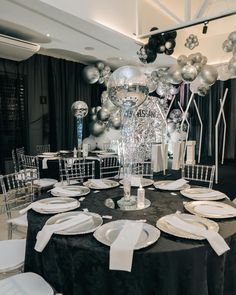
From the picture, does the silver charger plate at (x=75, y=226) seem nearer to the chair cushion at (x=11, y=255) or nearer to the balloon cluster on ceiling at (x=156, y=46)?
the chair cushion at (x=11, y=255)

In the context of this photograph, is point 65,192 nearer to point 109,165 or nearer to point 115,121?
point 109,165

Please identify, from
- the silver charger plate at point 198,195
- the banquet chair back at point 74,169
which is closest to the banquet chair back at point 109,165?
the banquet chair back at point 74,169

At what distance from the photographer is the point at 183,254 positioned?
1.23m

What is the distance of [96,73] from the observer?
6125 millimetres

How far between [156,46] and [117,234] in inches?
163

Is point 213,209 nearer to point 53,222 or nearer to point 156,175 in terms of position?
point 53,222

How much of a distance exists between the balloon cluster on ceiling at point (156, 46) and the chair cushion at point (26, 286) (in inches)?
163

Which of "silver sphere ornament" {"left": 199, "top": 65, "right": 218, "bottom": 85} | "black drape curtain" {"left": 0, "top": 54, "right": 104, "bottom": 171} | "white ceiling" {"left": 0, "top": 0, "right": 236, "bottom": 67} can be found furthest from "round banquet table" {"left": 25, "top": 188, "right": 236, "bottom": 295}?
"black drape curtain" {"left": 0, "top": 54, "right": 104, "bottom": 171}

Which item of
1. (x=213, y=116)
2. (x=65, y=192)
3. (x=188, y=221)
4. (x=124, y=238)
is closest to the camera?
(x=124, y=238)

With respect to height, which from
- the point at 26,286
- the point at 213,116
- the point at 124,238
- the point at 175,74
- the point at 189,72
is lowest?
the point at 26,286

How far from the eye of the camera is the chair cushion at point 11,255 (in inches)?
64.0

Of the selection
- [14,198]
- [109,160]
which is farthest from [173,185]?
[109,160]

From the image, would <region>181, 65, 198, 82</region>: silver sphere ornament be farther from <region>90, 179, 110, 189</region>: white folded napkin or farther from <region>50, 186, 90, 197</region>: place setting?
<region>50, 186, 90, 197</region>: place setting

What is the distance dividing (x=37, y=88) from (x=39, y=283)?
499 cm
